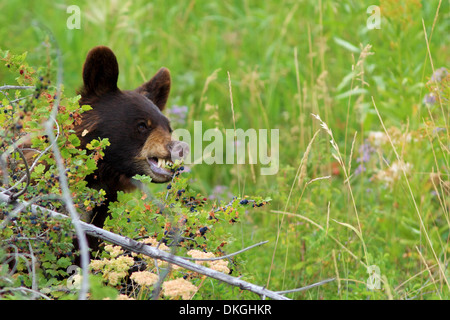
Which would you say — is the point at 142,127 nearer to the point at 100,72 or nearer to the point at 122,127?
the point at 122,127

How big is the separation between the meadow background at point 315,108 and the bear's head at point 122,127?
1.11 ft

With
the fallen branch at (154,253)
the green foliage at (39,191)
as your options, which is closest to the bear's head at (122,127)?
the green foliage at (39,191)

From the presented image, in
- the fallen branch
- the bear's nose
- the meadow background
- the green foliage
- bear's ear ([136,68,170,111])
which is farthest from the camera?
bear's ear ([136,68,170,111])

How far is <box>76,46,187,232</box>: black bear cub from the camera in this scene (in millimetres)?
3441

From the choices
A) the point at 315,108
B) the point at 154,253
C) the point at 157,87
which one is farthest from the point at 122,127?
the point at 315,108

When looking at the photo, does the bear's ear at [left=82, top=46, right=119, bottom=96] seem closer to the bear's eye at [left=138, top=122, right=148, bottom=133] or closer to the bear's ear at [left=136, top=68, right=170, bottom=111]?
the bear's eye at [left=138, top=122, right=148, bottom=133]

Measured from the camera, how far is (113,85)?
361cm

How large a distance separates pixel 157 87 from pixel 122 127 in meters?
0.63

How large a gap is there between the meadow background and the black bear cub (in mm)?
355

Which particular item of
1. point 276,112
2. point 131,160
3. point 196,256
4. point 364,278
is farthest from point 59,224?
point 276,112

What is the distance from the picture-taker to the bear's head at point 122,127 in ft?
11.3

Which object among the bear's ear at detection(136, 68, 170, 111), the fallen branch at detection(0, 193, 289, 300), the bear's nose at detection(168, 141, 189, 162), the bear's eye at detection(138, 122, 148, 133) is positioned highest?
the bear's ear at detection(136, 68, 170, 111)

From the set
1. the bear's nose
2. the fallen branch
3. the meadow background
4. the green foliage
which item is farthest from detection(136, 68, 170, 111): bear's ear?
the fallen branch
